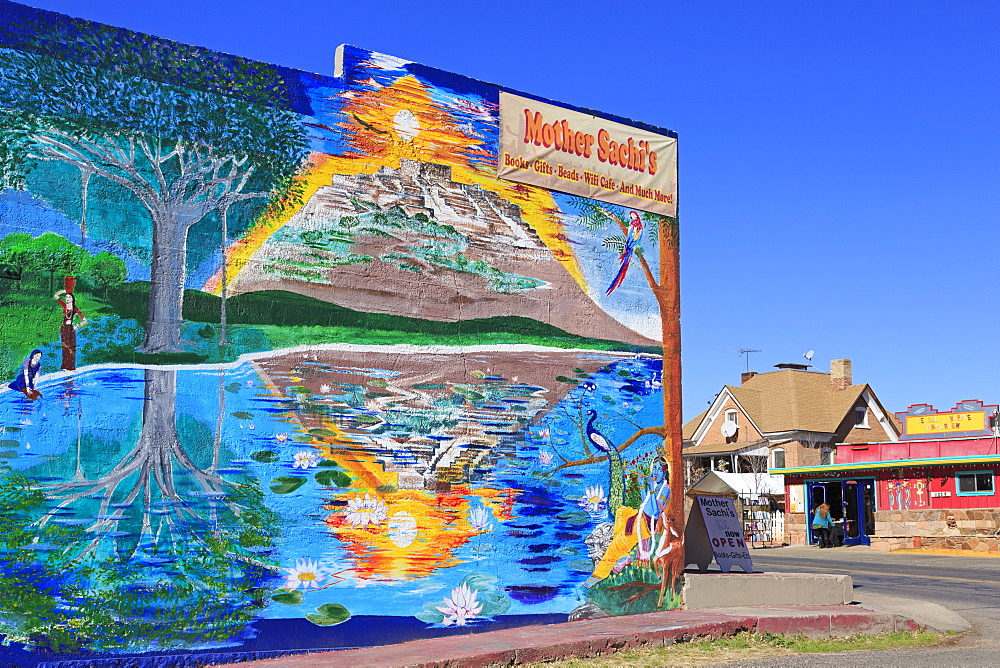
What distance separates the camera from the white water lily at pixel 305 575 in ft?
28.8

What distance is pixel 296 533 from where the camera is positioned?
29.0ft

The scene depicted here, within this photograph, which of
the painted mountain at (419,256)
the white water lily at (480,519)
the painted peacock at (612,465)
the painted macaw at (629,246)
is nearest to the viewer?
the painted mountain at (419,256)

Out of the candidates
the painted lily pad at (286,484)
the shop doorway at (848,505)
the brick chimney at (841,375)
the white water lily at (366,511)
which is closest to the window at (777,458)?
the brick chimney at (841,375)

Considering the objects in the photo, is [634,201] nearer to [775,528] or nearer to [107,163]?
[107,163]

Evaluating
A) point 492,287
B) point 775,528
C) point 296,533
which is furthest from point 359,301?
point 775,528

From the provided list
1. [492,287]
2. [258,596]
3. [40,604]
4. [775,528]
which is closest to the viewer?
[40,604]

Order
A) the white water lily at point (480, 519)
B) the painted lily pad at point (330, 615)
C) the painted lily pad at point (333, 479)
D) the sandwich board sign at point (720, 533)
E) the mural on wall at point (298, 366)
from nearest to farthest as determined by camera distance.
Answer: the mural on wall at point (298, 366), the painted lily pad at point (330, 615), the painted lily pad at point (333, 479), the white water lily at point (480, 519), the sandwich board sign at point (720, 533)

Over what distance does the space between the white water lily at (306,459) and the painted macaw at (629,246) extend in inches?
165

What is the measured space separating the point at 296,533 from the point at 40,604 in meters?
2.18

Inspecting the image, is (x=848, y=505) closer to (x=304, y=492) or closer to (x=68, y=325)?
(x=304, y=492)

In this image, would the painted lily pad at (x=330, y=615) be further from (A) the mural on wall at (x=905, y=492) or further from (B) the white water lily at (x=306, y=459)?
(A) the mural on wall at (x=905, y=492)

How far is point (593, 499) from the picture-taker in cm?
1106

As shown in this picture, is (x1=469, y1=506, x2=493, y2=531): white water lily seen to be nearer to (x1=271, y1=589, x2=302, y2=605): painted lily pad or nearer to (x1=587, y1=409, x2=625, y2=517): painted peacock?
(x1=587, y1=409, x2=625, y2=517): painted peacock

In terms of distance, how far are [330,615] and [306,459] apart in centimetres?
146
